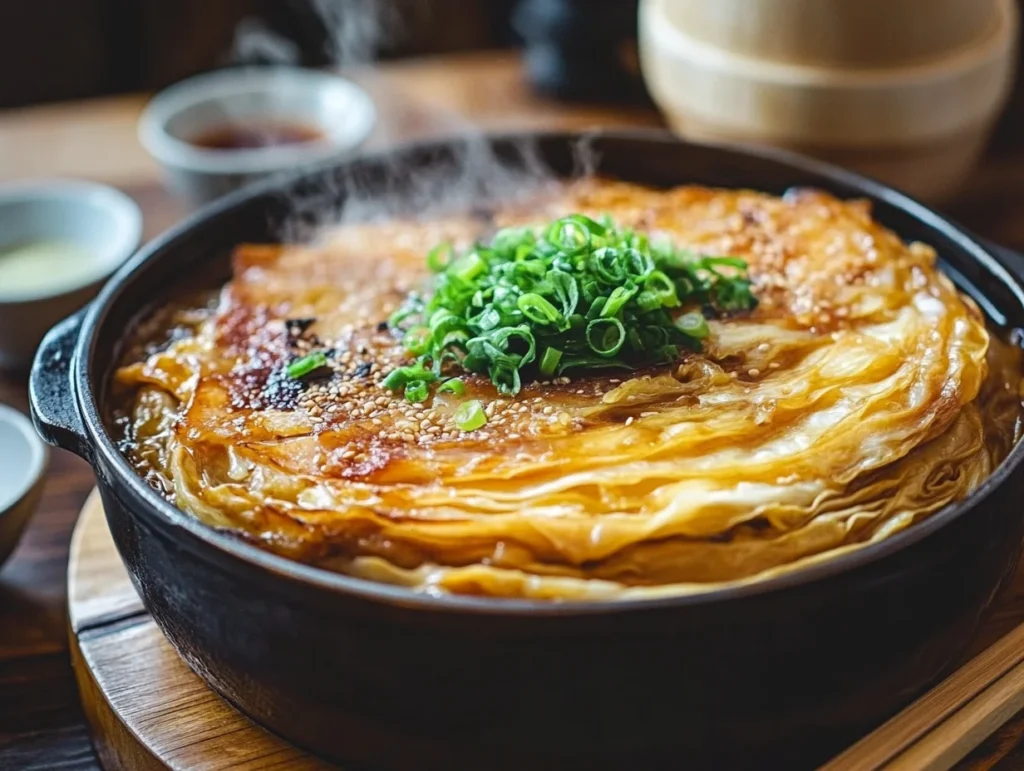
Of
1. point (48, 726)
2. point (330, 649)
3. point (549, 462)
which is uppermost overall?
point (549, 462)

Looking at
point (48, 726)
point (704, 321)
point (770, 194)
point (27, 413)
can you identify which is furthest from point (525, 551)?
point (27, 413)

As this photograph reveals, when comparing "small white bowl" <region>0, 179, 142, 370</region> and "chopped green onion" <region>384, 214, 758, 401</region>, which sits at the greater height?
"chopped green onion" <region>384, 214, 758, 401</region>

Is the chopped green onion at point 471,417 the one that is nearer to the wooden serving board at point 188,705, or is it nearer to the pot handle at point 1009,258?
the wooden serving board at point 188,705

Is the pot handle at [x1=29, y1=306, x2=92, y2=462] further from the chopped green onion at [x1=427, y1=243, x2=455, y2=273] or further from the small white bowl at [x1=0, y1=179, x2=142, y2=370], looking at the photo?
the small white bowl at [x1=0, y1=179, x2=142, y2=370]

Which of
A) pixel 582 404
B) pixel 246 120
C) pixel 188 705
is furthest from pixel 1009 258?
pixel 246 120

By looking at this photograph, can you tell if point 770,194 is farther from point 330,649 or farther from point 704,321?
point 330,649

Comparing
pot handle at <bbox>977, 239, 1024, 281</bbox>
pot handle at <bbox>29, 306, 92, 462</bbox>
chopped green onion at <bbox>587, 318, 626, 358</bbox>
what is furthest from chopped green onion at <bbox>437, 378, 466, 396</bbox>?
pot handle at <bbox>977, 239, 1024, 281</bbox>
